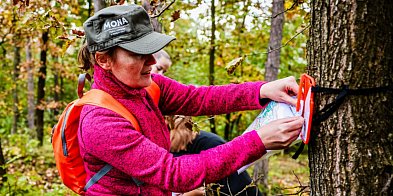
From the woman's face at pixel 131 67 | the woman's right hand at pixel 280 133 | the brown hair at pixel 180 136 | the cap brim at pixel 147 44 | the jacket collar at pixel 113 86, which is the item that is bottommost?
the brown hair at pixel 180 136

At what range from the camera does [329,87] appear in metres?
1.75

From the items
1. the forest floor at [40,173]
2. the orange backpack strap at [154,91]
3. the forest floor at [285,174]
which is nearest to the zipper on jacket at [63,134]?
the orange backpack strap at [154,91]

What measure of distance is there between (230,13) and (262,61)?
2.06 meters

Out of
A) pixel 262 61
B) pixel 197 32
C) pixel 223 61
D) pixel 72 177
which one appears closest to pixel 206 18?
pixel 197 32

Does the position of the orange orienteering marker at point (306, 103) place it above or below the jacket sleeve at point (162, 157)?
above

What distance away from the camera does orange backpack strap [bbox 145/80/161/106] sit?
7.78 ft

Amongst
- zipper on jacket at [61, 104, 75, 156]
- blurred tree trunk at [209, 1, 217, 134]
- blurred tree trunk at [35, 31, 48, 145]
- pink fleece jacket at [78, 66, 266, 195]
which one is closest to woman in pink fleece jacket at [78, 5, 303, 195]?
pink fleece jacket at [78, 66, 266, 195]

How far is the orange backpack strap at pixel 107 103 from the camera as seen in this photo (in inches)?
78.0

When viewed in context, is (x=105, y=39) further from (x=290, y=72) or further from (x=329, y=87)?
(x=290, y=72)

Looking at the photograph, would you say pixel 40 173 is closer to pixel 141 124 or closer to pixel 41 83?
pixel 41 83

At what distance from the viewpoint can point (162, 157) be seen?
1827mm

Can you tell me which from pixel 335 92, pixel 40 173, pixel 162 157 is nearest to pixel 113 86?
pixel 162 157

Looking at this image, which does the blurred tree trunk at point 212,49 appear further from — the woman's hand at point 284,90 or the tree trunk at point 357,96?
the tree trunk at point 357,96

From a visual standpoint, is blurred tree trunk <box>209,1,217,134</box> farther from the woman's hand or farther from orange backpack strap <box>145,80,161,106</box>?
the woman's hand
